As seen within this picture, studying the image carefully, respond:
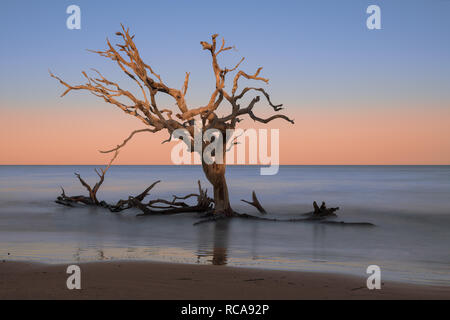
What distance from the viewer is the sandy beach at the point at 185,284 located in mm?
5461

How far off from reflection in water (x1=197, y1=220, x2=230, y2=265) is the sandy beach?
153 centimetres

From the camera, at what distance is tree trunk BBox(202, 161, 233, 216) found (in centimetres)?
1443

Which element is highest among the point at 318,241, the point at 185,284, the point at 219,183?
the point at 219,183

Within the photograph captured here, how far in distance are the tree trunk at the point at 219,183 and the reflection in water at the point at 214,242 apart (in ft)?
1.86

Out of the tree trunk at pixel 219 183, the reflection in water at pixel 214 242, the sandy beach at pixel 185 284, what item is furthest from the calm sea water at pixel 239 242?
the sandy beach at pixel 185 284

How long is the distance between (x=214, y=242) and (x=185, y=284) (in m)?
4.90

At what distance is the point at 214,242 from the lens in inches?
429

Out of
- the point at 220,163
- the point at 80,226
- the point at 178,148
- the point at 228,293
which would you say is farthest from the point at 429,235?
the point at 80,226

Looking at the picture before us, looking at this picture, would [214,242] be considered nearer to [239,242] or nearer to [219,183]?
[239,242]

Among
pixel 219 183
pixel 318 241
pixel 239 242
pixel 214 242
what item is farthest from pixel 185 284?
pixel 219 183
